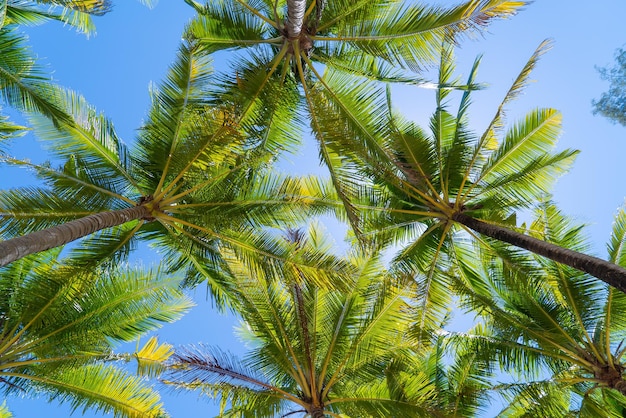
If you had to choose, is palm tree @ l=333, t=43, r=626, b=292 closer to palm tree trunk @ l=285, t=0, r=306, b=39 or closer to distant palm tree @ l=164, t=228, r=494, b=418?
distant palm tree @ l=164, t=228, r=494, b=418

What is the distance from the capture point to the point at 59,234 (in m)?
6.52

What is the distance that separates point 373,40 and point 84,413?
8.07 metres

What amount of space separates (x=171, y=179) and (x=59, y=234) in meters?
2.81

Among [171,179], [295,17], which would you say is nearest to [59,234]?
[171,179]

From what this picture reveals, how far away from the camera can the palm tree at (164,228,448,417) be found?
8734mm

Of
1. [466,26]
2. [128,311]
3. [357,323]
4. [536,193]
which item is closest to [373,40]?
[466,26]

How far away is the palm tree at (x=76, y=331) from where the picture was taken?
28.5 ft

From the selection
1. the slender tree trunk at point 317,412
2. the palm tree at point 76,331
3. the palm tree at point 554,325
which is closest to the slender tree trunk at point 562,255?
the palm tree at point 554,325

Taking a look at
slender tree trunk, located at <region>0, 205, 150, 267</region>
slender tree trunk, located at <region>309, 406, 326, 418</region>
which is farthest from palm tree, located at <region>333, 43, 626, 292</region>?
slender tree trunk, located at <region>0, 205, 150, 267</region>

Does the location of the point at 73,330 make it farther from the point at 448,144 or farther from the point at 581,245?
the point at 581,245

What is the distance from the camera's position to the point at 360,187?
367 inches

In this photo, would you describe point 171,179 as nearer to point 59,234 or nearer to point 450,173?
point 59,234

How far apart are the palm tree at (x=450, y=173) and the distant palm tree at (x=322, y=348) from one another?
1079 mm

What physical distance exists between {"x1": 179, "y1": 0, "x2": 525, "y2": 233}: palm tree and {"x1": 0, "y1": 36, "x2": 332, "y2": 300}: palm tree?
0.56 m
